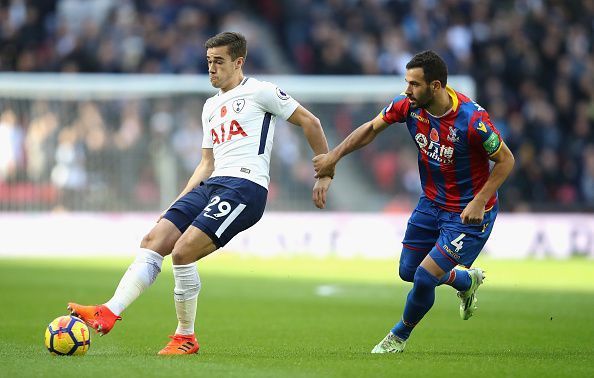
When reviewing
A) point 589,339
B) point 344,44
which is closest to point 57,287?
point 589,339

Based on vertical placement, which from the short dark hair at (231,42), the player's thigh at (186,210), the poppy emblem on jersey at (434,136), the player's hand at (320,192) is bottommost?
the player's thigh at (186,210)

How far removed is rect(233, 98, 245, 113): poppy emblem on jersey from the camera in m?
8.57

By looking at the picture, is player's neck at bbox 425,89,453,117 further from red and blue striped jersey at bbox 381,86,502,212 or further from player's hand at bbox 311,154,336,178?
player's hand at bbox 311,154,336,178

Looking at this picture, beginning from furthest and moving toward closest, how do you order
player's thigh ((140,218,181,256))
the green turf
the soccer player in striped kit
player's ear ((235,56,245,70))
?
player's ear ((235,56,245,70)) → the soccer player in striped kit → player's thigh ((140,218,181,256)) → the green turf

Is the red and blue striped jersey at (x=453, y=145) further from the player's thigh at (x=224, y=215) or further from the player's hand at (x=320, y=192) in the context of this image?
the player's thigh at (x=224, y=215)

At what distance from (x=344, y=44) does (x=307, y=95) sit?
7.58 ft

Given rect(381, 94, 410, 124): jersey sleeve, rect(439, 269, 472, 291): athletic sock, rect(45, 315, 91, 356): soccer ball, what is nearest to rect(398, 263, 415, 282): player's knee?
rect(439, 269, 472, 291): athletic sock

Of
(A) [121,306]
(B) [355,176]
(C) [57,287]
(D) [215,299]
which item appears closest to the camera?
(A) [121,306]

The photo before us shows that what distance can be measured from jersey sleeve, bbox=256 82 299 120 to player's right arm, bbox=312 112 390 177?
42 cm

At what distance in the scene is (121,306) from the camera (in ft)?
26.4

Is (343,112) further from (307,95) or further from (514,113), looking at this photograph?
(514,113)

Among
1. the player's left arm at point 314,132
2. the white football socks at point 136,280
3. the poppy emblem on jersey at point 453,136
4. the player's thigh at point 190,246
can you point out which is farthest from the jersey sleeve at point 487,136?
the white football socks at point 136,280

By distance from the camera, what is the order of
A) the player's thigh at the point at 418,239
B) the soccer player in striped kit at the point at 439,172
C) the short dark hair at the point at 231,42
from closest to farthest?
the soccer player in striped kit at the point at 439,172
the short dark hair at the point at 231,42
the player's thigh at the point at 418,239

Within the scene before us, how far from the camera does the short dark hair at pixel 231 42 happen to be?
8.60m
